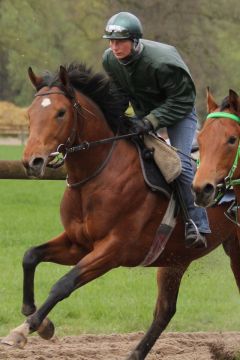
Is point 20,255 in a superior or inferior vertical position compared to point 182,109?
inferior

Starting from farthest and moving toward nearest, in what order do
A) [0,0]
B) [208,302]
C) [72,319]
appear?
[0,0] < [208,302] < [72,319]

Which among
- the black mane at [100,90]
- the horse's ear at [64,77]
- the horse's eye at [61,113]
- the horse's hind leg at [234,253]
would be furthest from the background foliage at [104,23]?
the horse's eye at [61,113]

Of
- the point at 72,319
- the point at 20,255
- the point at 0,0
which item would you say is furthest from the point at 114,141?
the point at 0,0

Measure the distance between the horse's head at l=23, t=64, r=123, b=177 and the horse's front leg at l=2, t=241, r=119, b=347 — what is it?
2.32 feet

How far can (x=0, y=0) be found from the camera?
33500 mm

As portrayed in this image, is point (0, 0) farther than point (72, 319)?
Yes

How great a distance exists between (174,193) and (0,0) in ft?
91.2

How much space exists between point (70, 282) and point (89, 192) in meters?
0.69

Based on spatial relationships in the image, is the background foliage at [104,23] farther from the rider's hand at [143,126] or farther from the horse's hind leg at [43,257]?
the horse's hind leg at [43,257]

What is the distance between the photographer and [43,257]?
6.61 metres

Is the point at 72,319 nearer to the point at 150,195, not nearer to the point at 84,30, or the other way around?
the point at 150,195

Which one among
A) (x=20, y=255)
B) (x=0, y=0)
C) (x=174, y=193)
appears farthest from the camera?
(x=0, y=0)

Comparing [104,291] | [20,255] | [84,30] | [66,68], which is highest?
[66,68]

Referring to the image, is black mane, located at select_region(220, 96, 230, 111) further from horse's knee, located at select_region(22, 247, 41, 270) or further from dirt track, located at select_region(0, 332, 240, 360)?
dirt track, located at select_region(0, 332, 240, 360)
